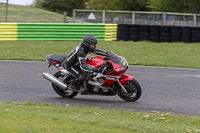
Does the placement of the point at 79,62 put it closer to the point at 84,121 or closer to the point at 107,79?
the point at 107,79

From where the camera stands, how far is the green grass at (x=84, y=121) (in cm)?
602

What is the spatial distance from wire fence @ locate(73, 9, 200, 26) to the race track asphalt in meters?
13.8

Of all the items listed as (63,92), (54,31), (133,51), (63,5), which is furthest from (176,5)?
(63,92)

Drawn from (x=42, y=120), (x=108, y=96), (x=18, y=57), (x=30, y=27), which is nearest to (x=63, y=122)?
(x=42, y=120)

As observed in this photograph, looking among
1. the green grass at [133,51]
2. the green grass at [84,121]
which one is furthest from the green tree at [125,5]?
the green grass at [84,121]

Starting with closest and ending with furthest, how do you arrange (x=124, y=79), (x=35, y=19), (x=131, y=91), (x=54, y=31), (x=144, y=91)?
(x=124, y=79) < (x=131, y=91) < (x=144, y=91) < (x=54, y=31) < (x=35, y=19)

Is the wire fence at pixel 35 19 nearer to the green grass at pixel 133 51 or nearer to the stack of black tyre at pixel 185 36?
the green grass at pixel 133 51

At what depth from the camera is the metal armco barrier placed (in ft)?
70.9

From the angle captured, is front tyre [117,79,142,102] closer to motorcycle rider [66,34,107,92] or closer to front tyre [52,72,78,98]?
motorcycle rider [66,34,107,92]

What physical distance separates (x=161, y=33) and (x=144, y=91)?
1194 centimetres

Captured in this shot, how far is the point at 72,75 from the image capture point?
30.3 feet

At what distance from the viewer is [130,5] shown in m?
61.0

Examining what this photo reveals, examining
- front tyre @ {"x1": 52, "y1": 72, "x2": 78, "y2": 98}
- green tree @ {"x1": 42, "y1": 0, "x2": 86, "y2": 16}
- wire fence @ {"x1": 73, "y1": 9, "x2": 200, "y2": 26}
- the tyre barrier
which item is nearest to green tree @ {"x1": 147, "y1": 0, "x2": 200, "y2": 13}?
green tree @ {"x1": 42, "y1": 0, "x2": 86, "y2": 16}

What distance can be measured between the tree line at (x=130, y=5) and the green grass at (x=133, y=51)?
31805mm
